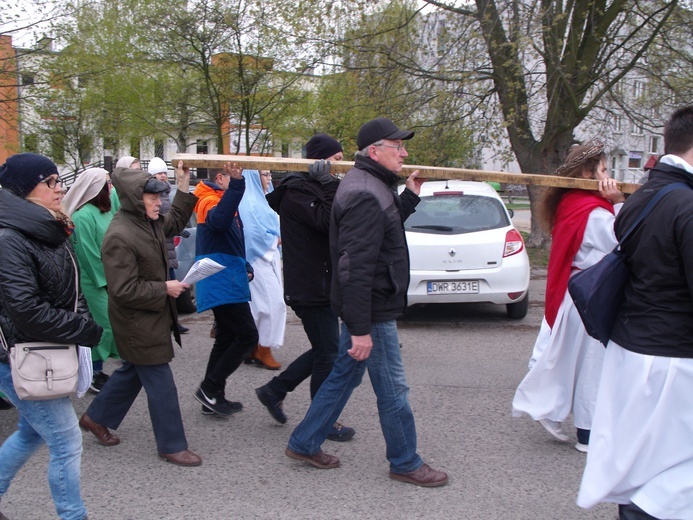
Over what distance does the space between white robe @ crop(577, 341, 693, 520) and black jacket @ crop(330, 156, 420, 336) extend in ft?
4.04

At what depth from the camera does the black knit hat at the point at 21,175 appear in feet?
10.3

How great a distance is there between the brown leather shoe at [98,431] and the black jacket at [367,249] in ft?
6.03

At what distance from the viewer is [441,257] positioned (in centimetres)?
768

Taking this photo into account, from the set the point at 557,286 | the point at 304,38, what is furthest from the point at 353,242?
the point at 304,38

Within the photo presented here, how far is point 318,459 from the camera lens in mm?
4145

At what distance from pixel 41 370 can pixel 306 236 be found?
184 cm

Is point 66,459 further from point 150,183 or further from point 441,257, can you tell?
point 441,257

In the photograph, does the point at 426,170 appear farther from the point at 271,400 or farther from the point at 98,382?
the point at 98,382

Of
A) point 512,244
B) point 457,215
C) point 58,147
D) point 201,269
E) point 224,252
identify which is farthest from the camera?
point 58,147

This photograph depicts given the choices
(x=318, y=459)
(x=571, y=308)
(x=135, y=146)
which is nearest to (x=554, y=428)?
(x=571, y=308)

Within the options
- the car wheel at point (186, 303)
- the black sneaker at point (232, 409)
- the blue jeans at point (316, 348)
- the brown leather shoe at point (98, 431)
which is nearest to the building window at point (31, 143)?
the car wheel at point (186, 303)

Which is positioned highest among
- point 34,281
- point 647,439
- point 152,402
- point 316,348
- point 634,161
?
point 634,161

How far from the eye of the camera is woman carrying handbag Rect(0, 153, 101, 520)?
A: 297cm

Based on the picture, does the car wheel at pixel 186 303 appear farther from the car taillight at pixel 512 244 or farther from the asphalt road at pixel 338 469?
the car taillight at pixel 512 244
